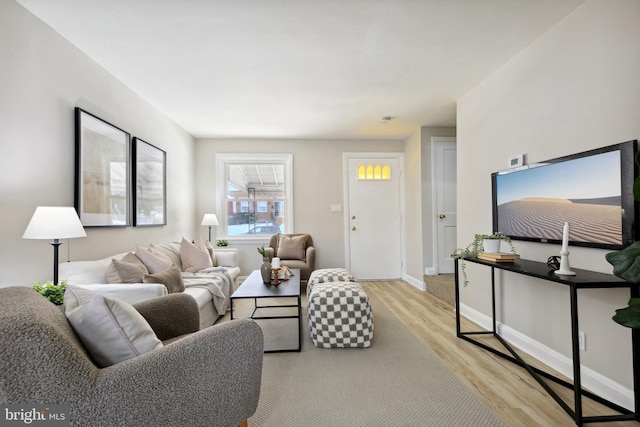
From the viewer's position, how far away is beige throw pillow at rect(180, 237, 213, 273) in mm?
3559

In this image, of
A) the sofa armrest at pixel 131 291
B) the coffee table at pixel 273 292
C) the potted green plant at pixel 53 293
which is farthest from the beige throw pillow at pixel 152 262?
the potted green plant at pixel 53 293

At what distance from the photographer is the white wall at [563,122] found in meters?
1.73

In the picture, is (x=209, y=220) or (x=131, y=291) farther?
(x=209, y=220)

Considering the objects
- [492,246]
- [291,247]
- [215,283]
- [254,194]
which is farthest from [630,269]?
[254,194]

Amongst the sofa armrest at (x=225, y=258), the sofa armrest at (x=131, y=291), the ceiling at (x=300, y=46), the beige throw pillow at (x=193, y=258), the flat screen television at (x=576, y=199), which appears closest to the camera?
the flat screen television at (x=576, y=199)

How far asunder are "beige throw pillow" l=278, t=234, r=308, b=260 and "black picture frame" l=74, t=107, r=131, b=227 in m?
2.17

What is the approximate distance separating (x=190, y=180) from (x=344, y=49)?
3444 mm

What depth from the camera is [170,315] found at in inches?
67.7

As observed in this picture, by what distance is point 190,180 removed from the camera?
4875 millimetres

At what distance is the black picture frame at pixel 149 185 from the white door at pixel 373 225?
9.42 ft

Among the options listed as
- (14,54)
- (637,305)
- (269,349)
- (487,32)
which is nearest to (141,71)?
(14,54)

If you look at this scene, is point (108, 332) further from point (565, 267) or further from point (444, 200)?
point (444, 200)

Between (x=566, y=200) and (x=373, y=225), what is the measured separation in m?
3.27

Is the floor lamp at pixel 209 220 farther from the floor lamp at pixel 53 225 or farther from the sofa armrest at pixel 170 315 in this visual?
the sofa armrest at pixel 170 315
